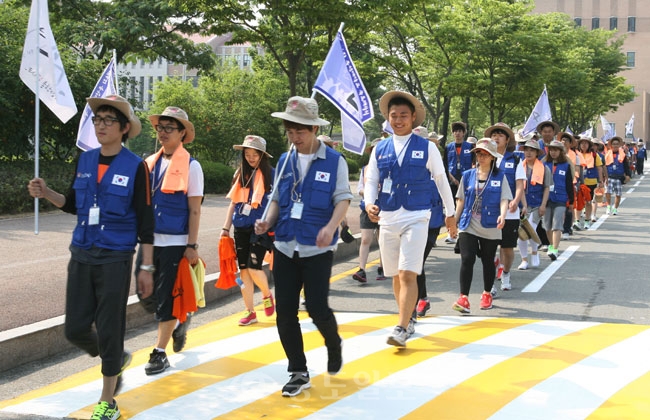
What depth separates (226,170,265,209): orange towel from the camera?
734 centimetres

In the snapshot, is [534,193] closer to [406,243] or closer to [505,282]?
[505,282]

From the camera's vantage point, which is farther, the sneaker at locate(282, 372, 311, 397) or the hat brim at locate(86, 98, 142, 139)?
the sneaker at locate(282, 372, 311, 397)

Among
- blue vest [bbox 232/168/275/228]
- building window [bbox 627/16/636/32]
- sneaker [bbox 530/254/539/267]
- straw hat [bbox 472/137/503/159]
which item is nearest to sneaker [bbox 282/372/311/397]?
blue vest [bbox 232/168/275/228]

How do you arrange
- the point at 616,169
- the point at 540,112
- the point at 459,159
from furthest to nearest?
the point at 616,169
the point at 540,112
the point at 459,159

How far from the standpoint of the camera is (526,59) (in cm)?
2764

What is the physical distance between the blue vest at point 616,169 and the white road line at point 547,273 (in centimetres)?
782

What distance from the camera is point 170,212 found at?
5621 mm

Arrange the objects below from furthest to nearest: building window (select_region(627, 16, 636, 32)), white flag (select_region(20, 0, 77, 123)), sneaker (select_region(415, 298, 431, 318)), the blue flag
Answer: building window (select_region(627, 16, 636, 32)) → sneaker (select_region(415, 298, 431, 318)) → the blue flag → white flag (select_region(20, 0, 77, 123))

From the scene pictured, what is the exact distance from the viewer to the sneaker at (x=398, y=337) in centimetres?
623

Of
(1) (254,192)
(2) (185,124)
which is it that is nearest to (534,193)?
(1) (254,192)

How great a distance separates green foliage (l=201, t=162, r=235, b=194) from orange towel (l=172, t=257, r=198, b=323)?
18994 mm

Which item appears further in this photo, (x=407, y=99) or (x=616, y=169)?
(x=616, y=169)

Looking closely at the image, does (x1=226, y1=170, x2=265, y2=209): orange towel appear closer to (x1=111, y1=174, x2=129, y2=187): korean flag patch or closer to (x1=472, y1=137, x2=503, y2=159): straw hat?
(x1=472, y1=137, x2=503, y2=159): straw hat

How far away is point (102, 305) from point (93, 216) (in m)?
0.52
